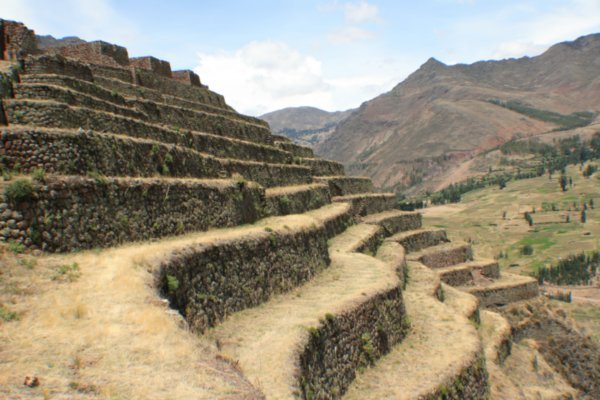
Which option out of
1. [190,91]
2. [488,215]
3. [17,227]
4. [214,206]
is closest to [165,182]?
[214,206]

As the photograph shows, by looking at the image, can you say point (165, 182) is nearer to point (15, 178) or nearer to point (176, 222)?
point (176, 222)

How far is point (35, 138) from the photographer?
544 inches

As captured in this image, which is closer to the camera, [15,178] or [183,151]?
[15,178]

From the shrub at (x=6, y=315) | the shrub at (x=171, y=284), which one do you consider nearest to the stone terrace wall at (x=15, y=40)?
the shrub at (x=171, y=284)

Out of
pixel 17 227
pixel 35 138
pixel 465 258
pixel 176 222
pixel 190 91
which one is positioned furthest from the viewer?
pixel 465 258

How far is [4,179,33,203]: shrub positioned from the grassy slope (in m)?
90.0

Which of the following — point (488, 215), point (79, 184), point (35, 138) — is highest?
point (35, 138)

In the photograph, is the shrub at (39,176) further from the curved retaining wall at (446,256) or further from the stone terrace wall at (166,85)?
the curved retaining wall at (446,256)

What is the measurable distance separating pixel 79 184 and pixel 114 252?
6.92ft

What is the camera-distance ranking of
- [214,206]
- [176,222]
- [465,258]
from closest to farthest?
[176,222] < [214,206] < [465,258]

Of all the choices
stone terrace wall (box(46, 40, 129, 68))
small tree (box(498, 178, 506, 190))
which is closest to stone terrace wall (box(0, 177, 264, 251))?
stone terrace wall (box(46, 40, 129, 68))

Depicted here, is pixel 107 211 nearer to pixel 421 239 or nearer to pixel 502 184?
pixel 421 239

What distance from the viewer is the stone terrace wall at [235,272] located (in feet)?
44.9

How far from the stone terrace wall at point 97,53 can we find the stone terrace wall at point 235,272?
18319 mm
